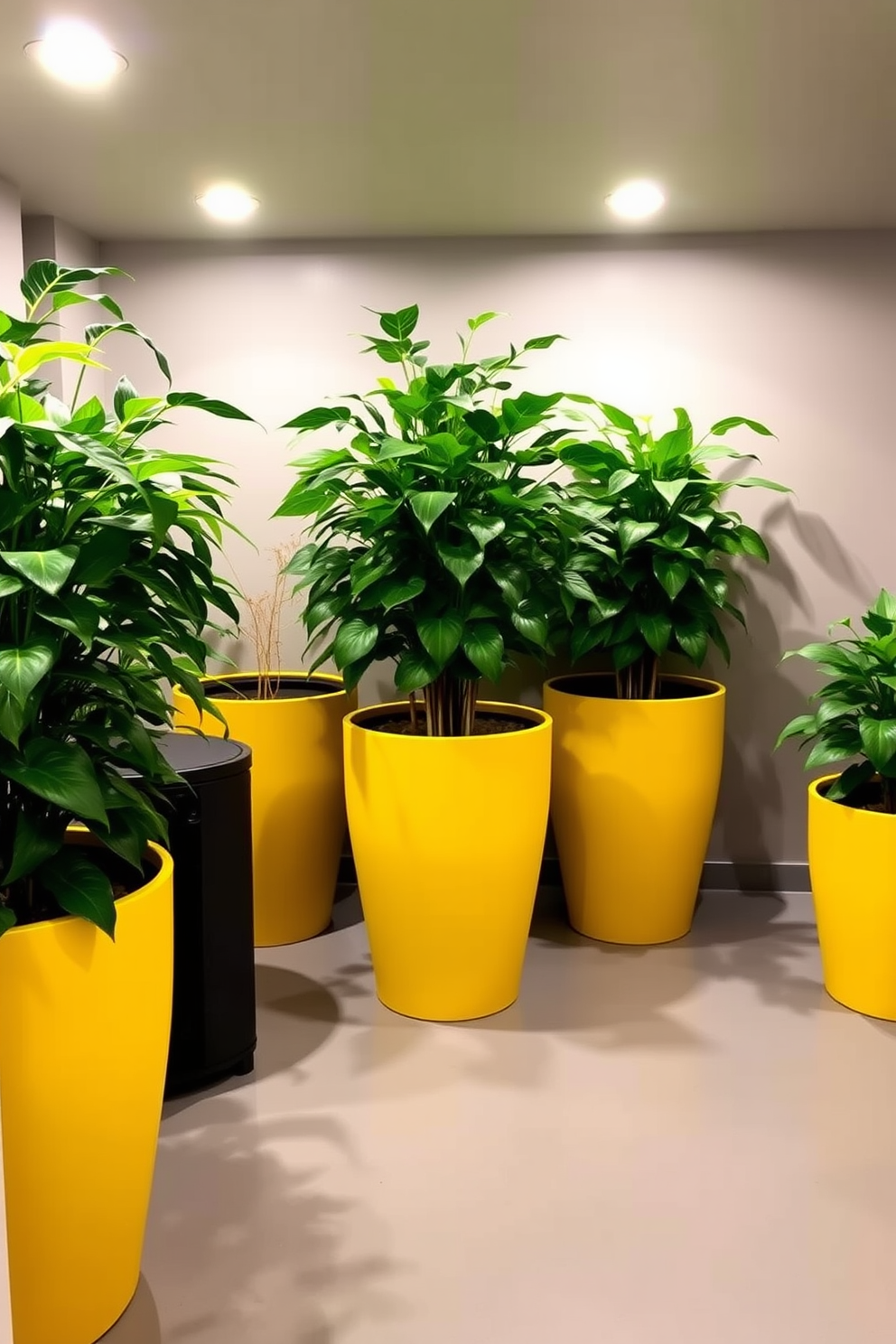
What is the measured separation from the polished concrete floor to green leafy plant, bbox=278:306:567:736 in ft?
2.43

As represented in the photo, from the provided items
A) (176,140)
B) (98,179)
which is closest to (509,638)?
(176,140)

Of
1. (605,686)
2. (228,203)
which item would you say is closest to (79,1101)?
(605,686)

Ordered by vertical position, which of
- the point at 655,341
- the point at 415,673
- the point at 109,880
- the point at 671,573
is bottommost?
the point at 109,880

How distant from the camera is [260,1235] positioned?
1618 millimetres

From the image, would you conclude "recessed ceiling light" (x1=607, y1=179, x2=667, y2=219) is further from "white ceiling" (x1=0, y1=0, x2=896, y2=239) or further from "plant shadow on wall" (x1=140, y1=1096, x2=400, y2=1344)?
"plant shadow on wall" (x1=140, y1=1096, x2=400, y2=1344)

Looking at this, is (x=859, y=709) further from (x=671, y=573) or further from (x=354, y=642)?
(x=354, y=642)

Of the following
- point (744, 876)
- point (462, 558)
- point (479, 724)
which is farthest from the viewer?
point (744, 876)

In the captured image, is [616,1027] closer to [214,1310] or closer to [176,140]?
[214,1310]

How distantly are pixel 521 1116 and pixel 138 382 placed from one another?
2306 mm

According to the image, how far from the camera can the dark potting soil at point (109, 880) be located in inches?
54.1

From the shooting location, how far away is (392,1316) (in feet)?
4.75

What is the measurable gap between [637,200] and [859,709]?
1.39 metres

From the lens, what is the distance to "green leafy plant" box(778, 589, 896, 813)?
231 cm

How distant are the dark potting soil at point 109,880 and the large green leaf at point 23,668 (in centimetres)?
35
